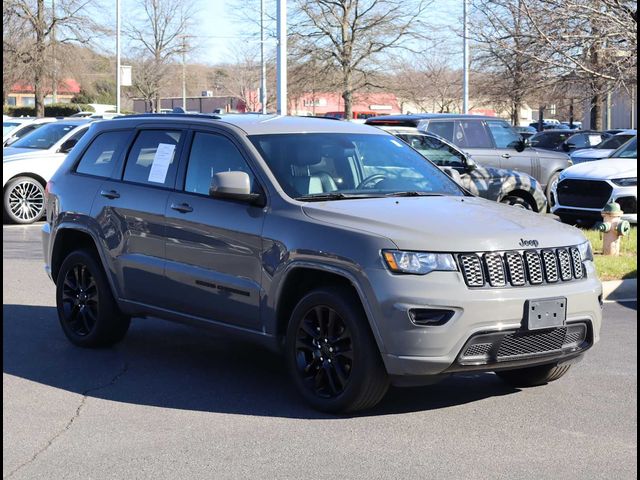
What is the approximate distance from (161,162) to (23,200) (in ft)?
34.0

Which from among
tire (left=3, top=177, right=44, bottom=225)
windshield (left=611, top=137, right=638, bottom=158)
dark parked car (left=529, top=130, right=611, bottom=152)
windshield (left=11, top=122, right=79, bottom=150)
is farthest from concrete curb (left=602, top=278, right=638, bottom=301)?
dark parked car (left=529, top=130, right=611, bottom=152)

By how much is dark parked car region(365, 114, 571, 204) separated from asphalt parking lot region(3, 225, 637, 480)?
945 centimetres

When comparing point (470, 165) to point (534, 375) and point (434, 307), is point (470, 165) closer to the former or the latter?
point (534, 375)

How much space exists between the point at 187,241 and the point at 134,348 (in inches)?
59.4

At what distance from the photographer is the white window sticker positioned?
7363 mm

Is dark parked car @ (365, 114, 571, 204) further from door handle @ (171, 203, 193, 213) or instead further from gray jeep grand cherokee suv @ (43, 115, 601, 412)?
door handle @ (171, 203, 193, 213)

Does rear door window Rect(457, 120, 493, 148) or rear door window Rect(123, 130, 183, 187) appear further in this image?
rear door window Rect(457, 120, 493, 148)

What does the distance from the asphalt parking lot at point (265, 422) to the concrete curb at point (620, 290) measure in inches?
94.6

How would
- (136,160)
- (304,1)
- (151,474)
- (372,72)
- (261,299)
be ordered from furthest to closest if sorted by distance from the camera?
1. (372,72)
2. (304,1)
3. (136,160)
4. (261,299)
5. (151,474)

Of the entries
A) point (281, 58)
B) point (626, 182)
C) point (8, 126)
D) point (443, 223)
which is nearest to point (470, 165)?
point (626, 182)

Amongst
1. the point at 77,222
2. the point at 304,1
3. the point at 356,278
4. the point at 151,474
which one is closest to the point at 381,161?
the point at 356,278

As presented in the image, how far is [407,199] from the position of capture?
666cm

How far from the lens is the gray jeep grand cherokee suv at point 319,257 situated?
5.72 metres

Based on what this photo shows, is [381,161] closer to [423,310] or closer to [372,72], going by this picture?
[423,310]
